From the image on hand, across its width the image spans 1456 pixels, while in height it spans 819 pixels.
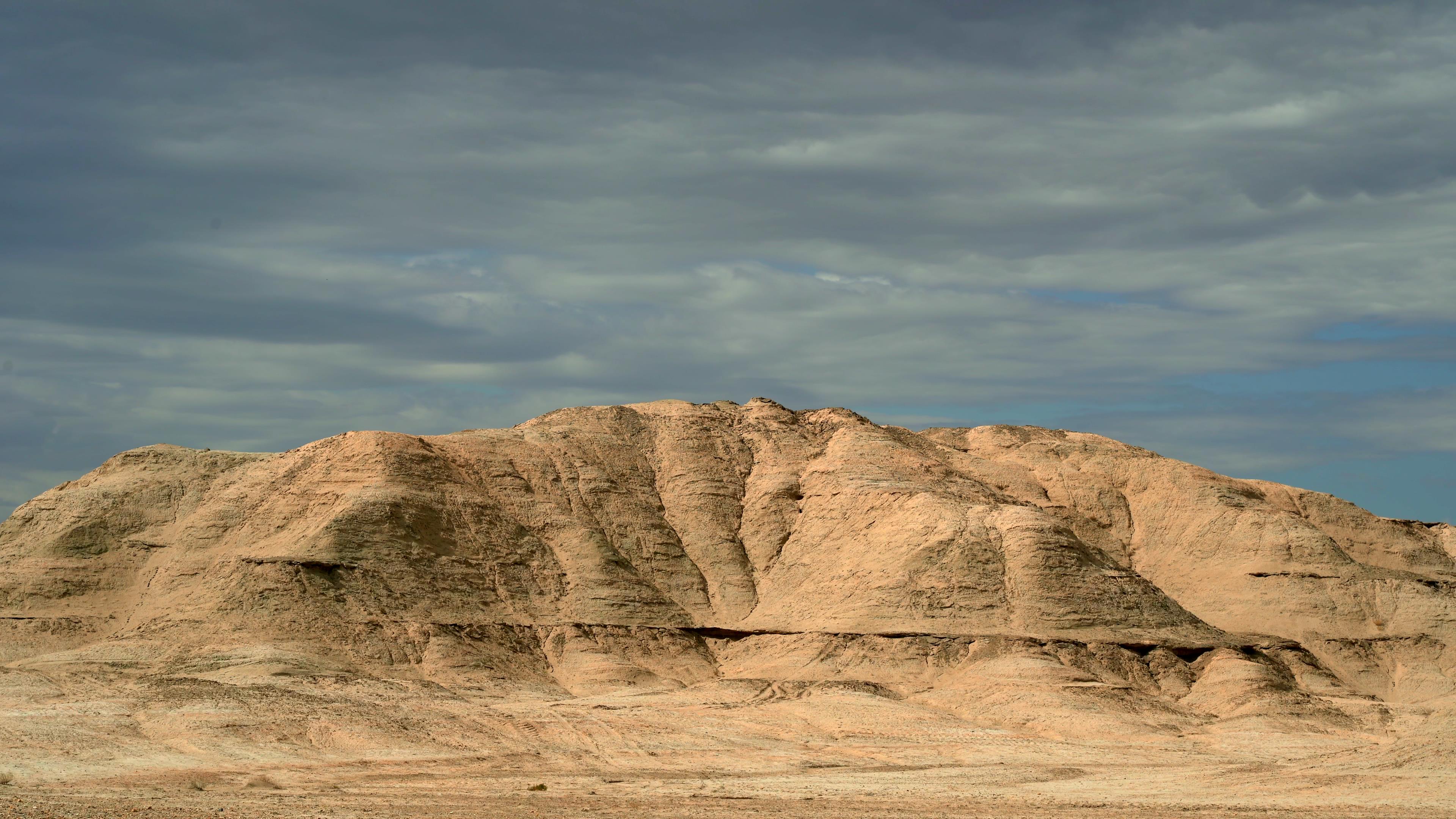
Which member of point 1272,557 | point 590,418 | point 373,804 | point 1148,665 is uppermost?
point 590,418

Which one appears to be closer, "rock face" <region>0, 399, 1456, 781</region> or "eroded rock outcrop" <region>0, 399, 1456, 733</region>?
"rock face" <region>0, 399, 1456, 781</region>

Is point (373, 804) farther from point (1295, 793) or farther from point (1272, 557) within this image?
point (1272, 557)

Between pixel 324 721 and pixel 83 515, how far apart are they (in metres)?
26.5

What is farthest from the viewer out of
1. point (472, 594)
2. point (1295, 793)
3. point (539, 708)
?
point (472, 594)

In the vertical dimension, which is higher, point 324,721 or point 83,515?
point 83,515

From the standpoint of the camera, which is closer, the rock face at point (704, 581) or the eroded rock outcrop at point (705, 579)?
the rock face at point (704, 581)

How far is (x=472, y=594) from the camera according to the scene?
62000 millimetres

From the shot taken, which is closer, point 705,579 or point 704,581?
point 704,581

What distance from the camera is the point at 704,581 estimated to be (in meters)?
67.8

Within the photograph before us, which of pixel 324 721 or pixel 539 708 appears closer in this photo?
pixel 324 721

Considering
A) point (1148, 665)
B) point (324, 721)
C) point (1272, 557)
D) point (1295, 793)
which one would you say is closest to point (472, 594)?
point (324, 721)

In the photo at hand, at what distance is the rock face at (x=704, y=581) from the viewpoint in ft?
187

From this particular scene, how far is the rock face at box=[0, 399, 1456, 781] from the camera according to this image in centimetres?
5703

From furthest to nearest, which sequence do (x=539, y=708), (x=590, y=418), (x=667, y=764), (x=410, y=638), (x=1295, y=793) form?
(x=590, y=418) < (x=410, y=638) < (x=539, y=708) < (x=667, y=764) < (x=1295, y=793)
